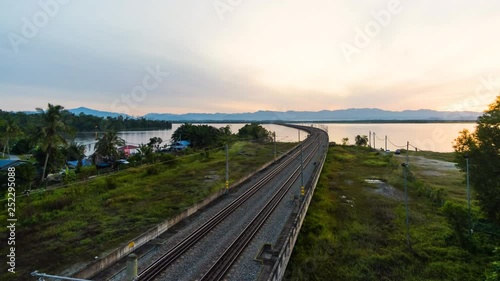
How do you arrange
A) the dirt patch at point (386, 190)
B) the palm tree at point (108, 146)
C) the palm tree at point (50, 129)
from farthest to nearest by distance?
the palm tree at point (108, 146)
the palm tree at point (50, 129)
the dirt patch at point (386, 190)

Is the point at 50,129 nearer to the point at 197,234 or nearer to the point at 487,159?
the point at 197,234

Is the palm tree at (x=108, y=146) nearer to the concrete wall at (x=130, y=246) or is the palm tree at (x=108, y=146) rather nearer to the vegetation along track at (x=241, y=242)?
the concrete wall at (x=130, y=246)

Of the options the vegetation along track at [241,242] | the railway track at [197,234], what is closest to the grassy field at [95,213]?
the railway track at [197,234]

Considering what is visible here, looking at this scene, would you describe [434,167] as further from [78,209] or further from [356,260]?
[78,209]

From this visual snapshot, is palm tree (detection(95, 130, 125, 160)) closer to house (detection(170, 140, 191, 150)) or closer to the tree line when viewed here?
the tree line

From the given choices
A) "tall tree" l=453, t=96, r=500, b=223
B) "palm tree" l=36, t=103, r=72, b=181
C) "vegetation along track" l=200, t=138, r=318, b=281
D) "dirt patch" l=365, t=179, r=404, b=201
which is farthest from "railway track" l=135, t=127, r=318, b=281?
"palm tree" l=36, t=103, r=72, b=181

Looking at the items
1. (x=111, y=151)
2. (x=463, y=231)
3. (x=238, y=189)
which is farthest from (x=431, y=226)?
(x=111, y=151)
